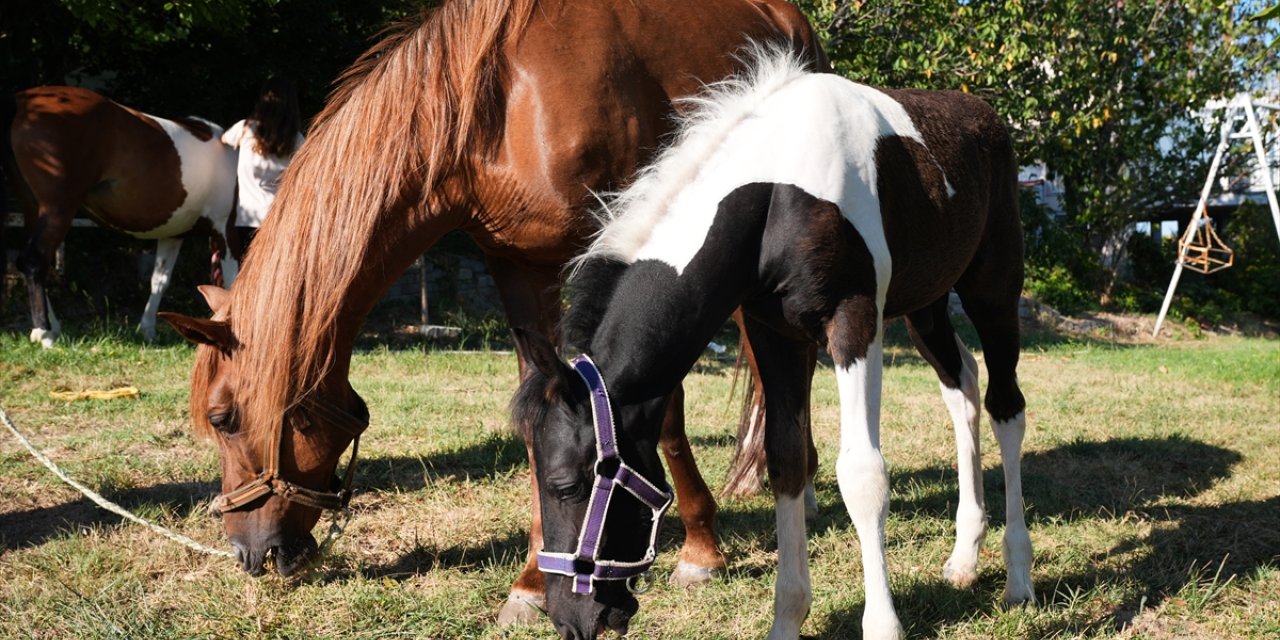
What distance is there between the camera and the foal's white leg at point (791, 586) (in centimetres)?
289

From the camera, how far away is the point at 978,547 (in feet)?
11.8

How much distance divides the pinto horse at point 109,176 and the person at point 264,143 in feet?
0.95

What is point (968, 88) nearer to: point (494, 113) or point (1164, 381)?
point (1164, 381)

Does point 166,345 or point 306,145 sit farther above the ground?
point 306,145

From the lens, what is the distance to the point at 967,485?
3656mm

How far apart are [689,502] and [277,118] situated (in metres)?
5.58

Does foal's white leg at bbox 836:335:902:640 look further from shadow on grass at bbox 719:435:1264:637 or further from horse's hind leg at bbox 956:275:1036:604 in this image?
horse's hind leg at bbox 956:275:1036:604

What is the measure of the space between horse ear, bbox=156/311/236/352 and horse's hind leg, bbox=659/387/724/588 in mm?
1582

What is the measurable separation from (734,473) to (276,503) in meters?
2.22

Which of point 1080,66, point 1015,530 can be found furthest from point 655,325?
point 1080,66

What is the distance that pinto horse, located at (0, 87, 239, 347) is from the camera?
7410 millimetres

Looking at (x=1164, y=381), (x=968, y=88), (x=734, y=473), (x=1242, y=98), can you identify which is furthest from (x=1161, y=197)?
(x=734, y=473)

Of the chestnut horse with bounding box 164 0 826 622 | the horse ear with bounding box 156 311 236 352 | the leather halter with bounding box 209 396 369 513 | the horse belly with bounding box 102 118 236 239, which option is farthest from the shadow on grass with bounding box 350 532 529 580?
the horse belly with bounding box 102 118 236 239

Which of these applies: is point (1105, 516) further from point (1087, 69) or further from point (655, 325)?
point (1087, 69)
